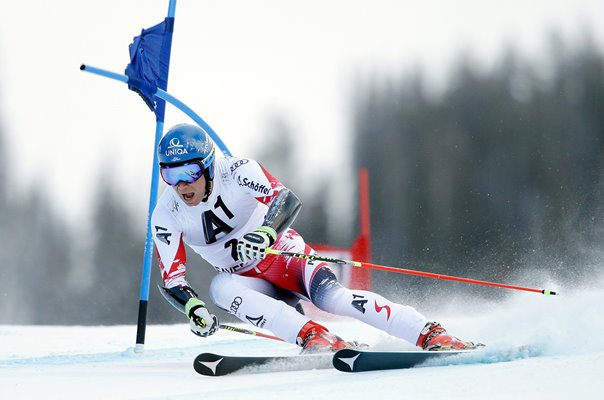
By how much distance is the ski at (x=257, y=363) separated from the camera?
338 cm

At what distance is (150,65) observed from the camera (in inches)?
207

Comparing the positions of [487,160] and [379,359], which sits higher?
[487,160]

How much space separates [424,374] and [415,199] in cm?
2112

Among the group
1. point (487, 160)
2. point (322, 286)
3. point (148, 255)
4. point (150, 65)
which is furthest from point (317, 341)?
point (487, 160)

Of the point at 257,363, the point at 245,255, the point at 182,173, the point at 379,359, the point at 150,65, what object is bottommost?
the point at 257,363

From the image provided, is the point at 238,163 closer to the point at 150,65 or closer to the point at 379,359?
the point at 379,359

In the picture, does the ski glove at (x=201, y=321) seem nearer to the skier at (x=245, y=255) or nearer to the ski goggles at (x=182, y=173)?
the skier at (x=245, y=255)

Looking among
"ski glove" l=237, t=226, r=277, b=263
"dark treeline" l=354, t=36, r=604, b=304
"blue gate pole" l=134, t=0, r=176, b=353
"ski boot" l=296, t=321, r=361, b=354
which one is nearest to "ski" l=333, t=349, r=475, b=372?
"ski boot" l=296, t=321, r=361, b=354

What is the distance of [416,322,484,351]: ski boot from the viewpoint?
3.38 m

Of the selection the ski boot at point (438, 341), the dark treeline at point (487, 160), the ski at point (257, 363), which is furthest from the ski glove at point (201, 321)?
the dark treeline at point (487, 160)

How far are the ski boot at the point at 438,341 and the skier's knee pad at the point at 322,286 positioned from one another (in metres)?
0.53

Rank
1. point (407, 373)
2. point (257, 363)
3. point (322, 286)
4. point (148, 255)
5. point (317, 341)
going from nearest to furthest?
point (407, 373), point (257, 363), point (317, 341), point (322, 286), point (148, 255)

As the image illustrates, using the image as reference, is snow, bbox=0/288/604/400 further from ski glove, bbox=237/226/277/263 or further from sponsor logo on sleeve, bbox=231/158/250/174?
sponsor logo on sleeve, bbox=231/158/250/174

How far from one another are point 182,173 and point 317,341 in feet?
3.28
